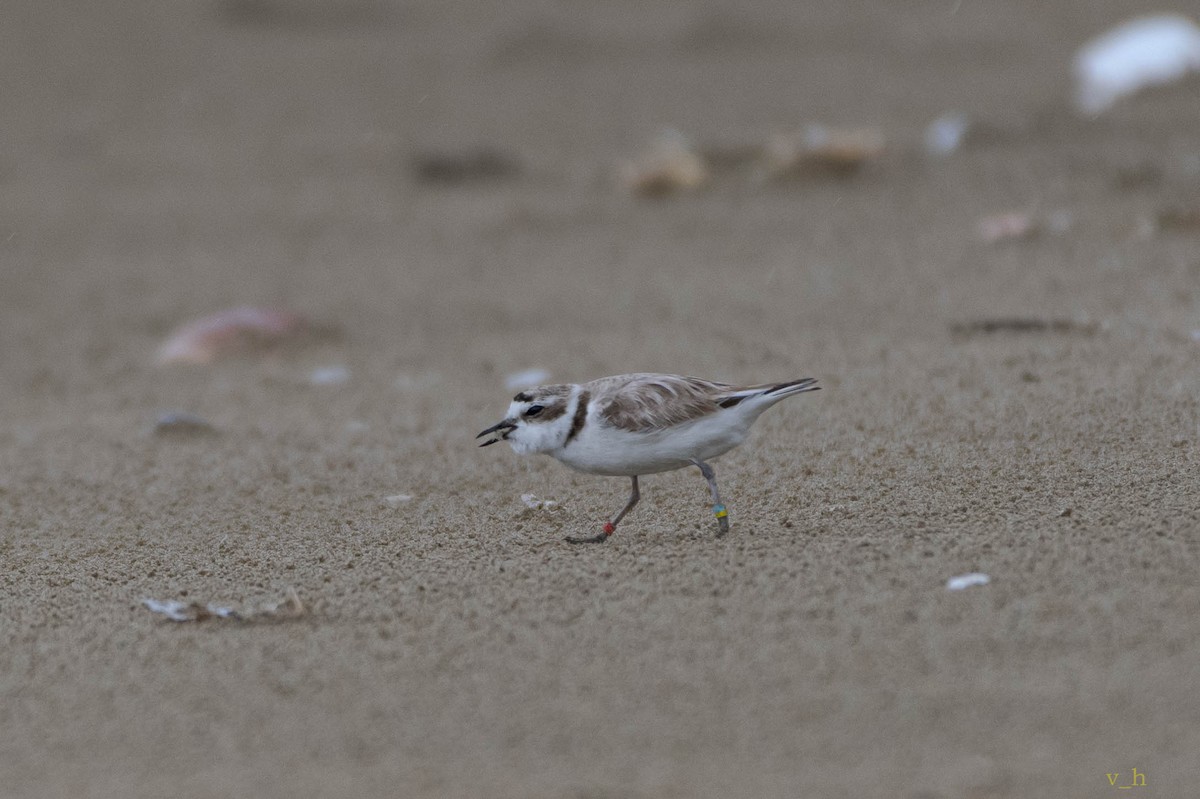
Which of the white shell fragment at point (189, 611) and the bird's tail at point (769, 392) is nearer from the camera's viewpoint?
the white shell fragment at point (189, 611)

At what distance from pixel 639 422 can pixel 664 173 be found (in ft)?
15.5

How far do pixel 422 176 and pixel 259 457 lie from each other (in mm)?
4311

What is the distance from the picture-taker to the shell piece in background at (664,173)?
27.0 ft

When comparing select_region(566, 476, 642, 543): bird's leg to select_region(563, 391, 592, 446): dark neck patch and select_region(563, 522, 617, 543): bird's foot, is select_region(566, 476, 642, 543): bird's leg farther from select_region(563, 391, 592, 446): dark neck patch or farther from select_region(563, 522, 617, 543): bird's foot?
select_region(563, 391, 592, 446): dark neck patch

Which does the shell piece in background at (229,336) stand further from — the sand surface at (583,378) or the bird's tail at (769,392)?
the bird's tail at (769,392)

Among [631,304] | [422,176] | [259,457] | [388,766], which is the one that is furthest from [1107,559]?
[422,176]

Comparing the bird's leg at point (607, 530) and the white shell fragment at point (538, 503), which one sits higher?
the bird's leg at point (607, 530)

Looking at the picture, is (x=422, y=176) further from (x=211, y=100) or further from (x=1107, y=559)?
(x=1107, y=559)

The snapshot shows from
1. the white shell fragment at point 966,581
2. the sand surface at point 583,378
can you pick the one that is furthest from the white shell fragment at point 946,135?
the white shell fragment at point 966,581

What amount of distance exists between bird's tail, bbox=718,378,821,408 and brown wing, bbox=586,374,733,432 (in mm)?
29

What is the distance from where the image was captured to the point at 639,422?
3.71 metres

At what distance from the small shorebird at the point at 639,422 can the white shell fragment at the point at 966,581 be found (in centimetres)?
65

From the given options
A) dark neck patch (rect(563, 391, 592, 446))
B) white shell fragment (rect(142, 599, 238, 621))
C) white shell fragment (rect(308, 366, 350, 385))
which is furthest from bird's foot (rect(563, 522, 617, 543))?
white shell fragment (rect(308, 366, 350, 385))

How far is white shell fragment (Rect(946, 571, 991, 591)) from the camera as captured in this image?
10.7ft
